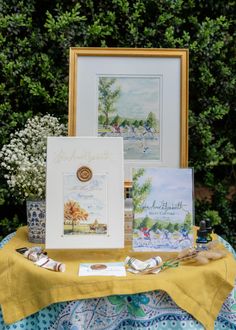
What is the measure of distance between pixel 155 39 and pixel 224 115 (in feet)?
1.70

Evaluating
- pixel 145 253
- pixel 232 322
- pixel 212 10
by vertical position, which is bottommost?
pixel 232 322

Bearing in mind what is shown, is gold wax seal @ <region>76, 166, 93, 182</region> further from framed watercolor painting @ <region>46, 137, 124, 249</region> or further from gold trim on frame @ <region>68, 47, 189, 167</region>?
gold trim on frame @ <region>68, 47, 189, 167</region>

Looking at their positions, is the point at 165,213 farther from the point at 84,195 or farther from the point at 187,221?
the point at 84,195

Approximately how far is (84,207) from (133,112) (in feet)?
1.52

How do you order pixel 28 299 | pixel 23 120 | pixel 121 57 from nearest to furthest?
1. pixel 28 299
2. pixel 121 57
3. pixel 23 120

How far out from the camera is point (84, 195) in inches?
57.8

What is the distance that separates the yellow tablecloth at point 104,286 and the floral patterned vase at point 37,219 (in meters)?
0.18

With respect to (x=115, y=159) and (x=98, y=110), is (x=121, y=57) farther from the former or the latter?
(x=115, y=159)

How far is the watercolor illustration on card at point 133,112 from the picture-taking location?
1.75 metres

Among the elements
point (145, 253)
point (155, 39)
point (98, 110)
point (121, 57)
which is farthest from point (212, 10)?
point (145, 253)

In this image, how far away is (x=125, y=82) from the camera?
176cm

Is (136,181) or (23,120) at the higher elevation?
(23,120)

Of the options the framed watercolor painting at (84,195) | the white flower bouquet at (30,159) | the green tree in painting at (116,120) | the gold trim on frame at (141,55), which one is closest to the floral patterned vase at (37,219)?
the white flower bouquet at (30,159)

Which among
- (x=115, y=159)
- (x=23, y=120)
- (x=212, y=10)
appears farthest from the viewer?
(x=212, y=10)
